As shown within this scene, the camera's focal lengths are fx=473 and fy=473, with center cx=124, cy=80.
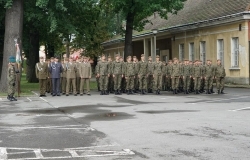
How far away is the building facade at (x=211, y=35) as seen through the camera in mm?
31141

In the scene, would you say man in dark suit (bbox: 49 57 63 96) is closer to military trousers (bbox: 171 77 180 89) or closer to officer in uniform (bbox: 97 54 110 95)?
officer in uniform (bbox: 97 54 110 95)

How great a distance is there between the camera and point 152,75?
2483cm

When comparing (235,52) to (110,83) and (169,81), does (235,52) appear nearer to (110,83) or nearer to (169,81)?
(169,81)

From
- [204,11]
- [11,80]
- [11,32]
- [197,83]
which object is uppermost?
[204,11]

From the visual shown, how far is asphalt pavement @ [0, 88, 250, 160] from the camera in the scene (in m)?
8.75

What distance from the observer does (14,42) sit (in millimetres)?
24688

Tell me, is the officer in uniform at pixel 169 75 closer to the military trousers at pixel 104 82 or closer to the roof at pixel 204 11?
the military trousers at pixel 104 82

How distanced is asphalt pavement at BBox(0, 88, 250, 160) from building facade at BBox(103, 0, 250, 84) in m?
14.7

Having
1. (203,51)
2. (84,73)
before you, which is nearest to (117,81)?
(84,73)

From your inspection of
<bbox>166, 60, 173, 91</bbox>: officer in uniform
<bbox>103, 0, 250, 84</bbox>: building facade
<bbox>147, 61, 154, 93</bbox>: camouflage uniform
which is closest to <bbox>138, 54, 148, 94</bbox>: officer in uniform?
<bbox>147, 61, 154, 93</bbox>: camouflage uniform

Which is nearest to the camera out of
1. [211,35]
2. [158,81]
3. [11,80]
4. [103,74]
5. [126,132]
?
[126,132]

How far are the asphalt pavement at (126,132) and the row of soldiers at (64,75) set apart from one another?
221 inches

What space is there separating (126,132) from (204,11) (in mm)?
28227

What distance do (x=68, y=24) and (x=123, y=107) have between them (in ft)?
37.8
